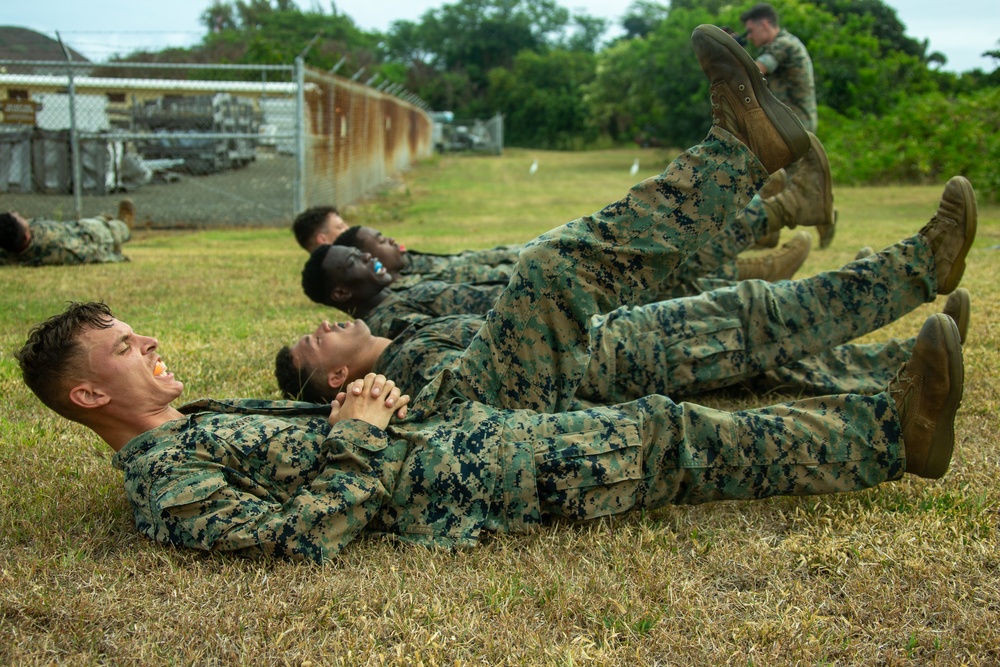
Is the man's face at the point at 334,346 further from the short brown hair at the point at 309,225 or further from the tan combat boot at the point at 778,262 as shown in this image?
the short brown hair at the point at 309,225

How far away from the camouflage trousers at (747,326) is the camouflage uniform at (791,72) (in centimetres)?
571

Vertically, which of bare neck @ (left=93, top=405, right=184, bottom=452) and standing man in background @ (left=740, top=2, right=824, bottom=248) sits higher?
standing man in background @ (left=740, top=2, right=824, bottom=248)

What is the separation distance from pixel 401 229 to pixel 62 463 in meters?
9.29

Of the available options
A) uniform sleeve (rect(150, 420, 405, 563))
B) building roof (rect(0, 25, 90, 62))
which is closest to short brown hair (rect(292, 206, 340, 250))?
uniform sleeve (rect(150, 420, 405, 563))

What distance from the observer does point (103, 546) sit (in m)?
2.52

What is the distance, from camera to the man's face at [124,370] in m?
2.64

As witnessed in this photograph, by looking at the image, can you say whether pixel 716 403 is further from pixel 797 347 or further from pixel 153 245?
pixel 153 245

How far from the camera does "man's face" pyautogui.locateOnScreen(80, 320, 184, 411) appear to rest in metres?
2.64

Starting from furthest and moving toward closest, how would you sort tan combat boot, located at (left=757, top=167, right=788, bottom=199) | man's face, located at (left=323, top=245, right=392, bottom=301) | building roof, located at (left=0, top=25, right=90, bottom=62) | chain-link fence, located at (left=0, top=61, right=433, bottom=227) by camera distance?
chain-link fence, located at (left=0, top=61, right=433, bottom=227), building roof, located at (left=0, top=25, right=90, bottom=62), tan combat boot, located at (left=757, top=167, right=788, bottom=199), man's face, located at (left=323, top=245, right=392, bottom=301)

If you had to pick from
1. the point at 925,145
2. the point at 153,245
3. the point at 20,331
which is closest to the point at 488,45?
the point at 925,145

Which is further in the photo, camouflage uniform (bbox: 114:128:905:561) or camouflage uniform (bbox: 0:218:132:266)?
camouflage uniform (bbox: 0:218:132:266)

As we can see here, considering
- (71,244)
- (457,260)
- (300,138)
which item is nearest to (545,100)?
(300,138)

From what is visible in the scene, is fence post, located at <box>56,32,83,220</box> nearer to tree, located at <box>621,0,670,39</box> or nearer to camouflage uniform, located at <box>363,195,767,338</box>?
camouflage uniform, located at <box>363,195,767,338</box>

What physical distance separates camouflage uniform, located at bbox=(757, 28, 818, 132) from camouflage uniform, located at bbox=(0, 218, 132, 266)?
642cm
